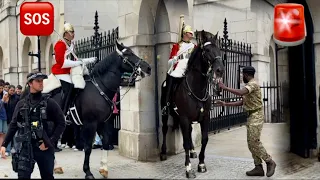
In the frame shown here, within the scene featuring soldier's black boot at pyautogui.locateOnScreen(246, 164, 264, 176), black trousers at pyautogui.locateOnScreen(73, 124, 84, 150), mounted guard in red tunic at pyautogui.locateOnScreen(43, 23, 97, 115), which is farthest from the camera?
black trousers at pyautogui.locateOnScreen(73, 124, 84, 150)

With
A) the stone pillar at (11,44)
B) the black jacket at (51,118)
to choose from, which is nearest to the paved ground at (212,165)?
the black jacket at (51,118)

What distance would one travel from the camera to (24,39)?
20.7 metres

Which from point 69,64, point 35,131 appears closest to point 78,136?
point 69,64

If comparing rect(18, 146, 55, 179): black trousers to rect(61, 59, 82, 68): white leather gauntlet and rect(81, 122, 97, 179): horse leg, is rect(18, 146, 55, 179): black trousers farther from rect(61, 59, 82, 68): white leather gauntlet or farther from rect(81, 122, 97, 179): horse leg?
rect(61, 59, 82, 68): white leather gauntlet

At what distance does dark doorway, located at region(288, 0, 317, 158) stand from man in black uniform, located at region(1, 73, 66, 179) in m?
5.50

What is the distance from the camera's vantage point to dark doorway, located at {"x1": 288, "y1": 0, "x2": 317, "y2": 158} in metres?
8.77

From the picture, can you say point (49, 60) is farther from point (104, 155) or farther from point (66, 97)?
point (104, 155)

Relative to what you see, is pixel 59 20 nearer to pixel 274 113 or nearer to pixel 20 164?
pixel 274 113

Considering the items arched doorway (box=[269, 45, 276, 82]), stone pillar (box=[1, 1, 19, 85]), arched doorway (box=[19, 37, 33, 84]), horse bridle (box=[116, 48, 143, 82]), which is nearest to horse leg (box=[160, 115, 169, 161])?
horse bridle (box=[116, 48, 143, 82])

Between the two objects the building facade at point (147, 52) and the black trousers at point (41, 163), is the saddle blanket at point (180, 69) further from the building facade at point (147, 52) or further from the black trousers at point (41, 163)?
the black trousers at point (41, 163)

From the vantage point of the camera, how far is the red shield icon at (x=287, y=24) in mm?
6505

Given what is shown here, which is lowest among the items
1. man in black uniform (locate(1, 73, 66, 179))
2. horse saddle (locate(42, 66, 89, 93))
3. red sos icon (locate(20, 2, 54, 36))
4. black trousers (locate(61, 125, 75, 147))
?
black trousers (locate(61, 125, 75, 147))

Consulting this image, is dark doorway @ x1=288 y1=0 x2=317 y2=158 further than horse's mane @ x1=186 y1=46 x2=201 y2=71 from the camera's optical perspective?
Yes

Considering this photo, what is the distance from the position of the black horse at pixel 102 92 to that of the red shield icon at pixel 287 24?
2.30 m
